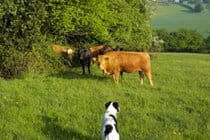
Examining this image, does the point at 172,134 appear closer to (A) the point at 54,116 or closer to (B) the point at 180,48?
(A) the point at 54,116

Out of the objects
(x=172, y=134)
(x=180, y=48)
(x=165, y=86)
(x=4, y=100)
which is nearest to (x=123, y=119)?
(x=172, y=134)

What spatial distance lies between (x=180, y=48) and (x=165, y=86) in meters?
59.5

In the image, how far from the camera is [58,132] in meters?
11.3

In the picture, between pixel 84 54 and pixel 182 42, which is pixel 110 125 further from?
pixel 182 42

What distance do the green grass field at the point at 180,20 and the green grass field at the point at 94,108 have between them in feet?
233

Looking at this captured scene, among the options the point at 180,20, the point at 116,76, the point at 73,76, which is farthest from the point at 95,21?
the point at 180,20

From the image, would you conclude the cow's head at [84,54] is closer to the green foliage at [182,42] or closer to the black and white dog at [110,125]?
the black and white dog at [110,125]

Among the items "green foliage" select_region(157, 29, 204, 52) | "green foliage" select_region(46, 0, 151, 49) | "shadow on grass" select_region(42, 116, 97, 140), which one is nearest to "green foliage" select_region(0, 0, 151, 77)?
"green foliage" select_region(46, 0, 151, 49)

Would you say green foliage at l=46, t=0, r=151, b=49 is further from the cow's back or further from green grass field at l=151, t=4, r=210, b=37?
green grass field at l=151, t=4, r=210, b=37

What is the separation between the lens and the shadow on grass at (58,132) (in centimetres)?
1092

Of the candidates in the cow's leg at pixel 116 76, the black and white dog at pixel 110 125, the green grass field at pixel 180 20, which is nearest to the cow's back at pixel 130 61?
the cow's leg at pixel 116 76

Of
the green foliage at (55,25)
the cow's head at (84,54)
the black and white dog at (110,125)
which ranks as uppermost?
the green foliage at (55,25)

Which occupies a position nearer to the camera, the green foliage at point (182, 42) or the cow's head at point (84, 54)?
the cow's head at point (84, 54)

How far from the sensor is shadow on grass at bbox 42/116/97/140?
10922 millimetres
